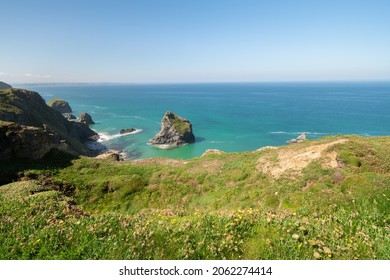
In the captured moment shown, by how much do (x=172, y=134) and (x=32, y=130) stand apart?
243 feet

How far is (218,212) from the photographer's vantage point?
11789mm

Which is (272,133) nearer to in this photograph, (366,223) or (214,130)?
(214,130)

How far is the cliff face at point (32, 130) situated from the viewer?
28969 millimetres

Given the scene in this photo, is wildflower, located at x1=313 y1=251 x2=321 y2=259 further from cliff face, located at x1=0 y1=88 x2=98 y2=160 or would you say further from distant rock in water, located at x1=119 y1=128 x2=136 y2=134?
distant rock in water, located at x1=119 y1=128 x2=136 y2=134

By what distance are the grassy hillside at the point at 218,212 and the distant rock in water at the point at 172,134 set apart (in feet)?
246

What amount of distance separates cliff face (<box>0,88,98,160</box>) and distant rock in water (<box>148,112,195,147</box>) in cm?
3105

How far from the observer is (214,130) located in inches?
4934

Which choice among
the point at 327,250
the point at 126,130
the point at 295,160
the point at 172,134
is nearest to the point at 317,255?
the point at 327,250

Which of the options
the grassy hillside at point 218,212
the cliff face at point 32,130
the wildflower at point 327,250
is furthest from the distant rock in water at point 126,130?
the wildflower at point 327,250

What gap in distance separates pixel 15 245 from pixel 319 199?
1667cm

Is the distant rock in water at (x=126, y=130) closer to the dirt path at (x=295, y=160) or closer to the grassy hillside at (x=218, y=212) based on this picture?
the grassy hillside at (x=218, y=212)

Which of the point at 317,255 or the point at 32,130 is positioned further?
the point at 32,130

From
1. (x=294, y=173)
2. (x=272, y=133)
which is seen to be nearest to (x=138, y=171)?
(x=294, y=173)

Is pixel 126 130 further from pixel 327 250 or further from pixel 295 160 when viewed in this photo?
pixel 327 250
